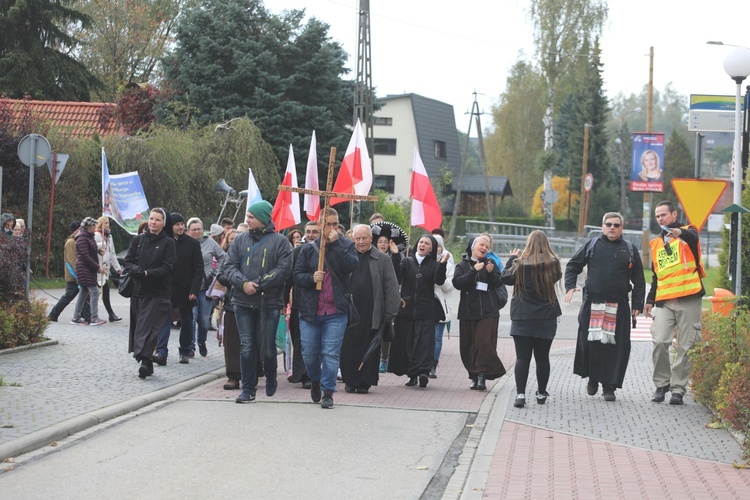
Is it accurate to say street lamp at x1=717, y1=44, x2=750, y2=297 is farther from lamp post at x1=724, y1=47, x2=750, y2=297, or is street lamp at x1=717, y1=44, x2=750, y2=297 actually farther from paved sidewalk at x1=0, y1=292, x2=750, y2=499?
paved sidewalk at x1=0, y1=292, x2=750, y2=499

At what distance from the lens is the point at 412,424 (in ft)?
30.2

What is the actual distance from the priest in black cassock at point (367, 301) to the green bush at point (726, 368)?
2.98 meters

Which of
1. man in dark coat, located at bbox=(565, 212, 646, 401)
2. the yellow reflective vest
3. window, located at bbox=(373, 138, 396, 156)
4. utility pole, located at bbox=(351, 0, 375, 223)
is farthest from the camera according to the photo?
window, located at bbox=(373, 138, 396, 156)

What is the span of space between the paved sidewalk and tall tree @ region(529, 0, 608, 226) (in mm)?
49912

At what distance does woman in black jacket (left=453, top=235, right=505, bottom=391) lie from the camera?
1134 cm

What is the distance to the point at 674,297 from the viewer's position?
33.6 feet

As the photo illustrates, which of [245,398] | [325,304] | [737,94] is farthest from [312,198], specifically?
[737,94]

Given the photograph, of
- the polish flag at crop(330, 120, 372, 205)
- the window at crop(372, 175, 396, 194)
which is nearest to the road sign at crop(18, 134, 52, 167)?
the polish flag at crop(330, 120, 372, 205)

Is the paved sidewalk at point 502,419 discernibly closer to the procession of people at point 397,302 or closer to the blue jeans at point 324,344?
the procession of people at point 397,302

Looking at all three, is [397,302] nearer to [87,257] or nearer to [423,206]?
[423,206]

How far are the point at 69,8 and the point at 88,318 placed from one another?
25180mm

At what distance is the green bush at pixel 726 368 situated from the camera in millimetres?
7883

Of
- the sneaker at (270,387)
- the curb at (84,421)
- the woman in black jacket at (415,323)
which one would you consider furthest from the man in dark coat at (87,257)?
the sneaker at (270,387)

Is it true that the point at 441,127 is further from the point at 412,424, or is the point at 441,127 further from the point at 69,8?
the point at 412,424
